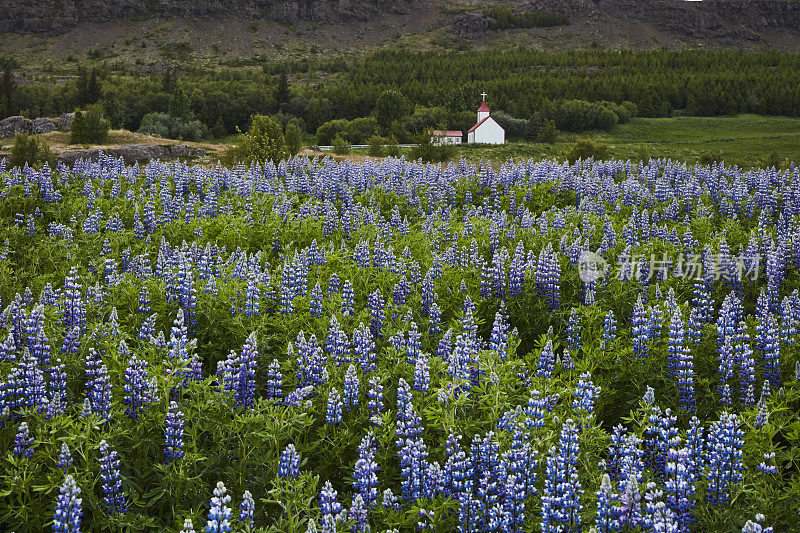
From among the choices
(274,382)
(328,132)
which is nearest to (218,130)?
(328,132)

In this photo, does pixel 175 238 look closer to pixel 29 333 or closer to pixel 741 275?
pixel 29 333

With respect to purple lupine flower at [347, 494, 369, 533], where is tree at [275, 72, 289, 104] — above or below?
above

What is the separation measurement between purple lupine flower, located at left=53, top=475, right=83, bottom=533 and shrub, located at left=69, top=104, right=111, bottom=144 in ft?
127

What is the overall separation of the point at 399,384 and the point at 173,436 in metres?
1.67

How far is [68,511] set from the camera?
11.6ft

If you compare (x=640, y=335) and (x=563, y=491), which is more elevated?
(x=640, y=335)

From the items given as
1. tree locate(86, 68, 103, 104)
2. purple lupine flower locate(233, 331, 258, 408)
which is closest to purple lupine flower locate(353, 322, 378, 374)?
purple lupine flower locate(233, 331, 258, 408)

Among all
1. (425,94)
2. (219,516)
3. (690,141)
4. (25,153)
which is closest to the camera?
(219,516)

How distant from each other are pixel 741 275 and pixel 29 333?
26.8 feet

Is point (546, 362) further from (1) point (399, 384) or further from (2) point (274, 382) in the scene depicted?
(2) point (274, 382)

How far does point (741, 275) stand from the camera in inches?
326

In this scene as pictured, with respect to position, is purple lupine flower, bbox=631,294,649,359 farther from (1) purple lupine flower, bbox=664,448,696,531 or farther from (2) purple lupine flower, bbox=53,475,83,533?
(2) purple lupine flower, bbox=53,475,83,533

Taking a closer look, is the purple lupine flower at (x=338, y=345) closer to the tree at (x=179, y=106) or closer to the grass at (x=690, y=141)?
the grass at (x=690, y=141)

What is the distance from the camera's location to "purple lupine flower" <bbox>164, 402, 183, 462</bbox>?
14.5ft
